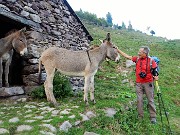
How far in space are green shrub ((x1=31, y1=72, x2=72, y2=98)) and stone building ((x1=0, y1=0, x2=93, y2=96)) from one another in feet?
2.28

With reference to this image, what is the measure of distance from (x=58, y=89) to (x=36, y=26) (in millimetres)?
2662

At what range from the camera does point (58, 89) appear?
9.52m

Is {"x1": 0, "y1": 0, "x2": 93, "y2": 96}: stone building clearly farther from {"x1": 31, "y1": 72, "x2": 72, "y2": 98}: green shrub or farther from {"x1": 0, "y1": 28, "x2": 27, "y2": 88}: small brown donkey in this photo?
{"x1": 31, "y1": 72, "x2": 72, "y2": 98}: green shrub

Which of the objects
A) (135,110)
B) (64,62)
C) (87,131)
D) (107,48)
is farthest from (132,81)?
(87,131)

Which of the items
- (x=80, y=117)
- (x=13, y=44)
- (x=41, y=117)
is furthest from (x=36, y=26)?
(x=80, y=117)

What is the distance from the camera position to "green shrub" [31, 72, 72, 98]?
31.0ft

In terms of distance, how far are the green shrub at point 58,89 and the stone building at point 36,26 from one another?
0.69 metres

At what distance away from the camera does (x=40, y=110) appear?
7.75 meters

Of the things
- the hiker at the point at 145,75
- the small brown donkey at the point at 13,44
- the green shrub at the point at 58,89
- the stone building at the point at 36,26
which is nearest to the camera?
the hiker at the point at 145,75

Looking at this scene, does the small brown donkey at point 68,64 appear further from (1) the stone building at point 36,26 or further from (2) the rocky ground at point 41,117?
(1) the stone building at point 36,26

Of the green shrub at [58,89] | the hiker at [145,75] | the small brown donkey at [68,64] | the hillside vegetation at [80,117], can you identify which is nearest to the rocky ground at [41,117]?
the hillside vegetation at [80,117]

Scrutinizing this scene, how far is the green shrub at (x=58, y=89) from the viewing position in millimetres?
9453

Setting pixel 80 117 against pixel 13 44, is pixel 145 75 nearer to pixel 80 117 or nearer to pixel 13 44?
pixel 80 117

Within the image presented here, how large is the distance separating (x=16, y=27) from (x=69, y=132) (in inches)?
248
